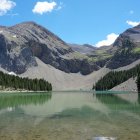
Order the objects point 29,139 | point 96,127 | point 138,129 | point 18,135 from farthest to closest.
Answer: point 96,127, point 138,129, point 18,135, point 29,139

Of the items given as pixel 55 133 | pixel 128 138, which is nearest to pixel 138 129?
pixel 128 138

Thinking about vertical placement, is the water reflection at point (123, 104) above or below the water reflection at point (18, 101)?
below

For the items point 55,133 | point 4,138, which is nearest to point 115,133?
point 55,133

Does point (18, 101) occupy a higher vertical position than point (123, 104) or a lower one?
higher

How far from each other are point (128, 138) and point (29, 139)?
8.20 metres

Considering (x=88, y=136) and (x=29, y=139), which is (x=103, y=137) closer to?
(x=88, y=136)

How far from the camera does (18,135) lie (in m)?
29.3

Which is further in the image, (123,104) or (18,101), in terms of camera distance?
(18,101)

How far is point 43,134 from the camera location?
29.9 metres

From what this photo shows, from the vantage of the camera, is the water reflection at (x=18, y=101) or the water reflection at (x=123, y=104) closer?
the water reflection at (x=123, y=104)

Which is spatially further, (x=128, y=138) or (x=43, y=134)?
(x=43, y=134)

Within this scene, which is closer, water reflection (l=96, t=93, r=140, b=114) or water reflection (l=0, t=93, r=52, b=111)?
water reflection (l=96, t=93, r=140, b=114)

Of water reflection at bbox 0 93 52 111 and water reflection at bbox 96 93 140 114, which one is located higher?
water reflection at bbox 0 93 52 111

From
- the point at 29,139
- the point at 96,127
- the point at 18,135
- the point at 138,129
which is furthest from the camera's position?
the point at 96,127
